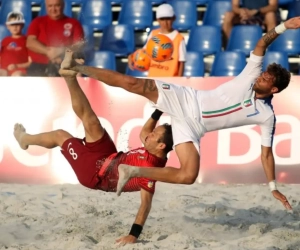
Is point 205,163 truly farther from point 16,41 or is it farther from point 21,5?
point 21,5

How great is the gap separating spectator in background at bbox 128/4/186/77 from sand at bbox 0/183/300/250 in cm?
154

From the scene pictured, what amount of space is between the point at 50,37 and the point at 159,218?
357 cm

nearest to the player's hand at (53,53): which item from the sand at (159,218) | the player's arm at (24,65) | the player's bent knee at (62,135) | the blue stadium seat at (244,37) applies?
the player's arm at (24,65)

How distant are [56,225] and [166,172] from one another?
1609 mm

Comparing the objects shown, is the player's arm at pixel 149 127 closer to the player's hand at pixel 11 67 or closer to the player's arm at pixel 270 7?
the player's hand at pixel 11 67

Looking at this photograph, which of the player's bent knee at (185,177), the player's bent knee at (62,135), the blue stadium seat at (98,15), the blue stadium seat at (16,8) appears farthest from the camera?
the blue stadium seat at (16,8)

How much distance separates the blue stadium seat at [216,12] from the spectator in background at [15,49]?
261 cm

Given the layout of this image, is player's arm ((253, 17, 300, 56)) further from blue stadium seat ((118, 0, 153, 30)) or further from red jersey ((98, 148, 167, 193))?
blue stadium seat ((118, 0, 153, 30))

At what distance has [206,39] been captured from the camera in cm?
1111

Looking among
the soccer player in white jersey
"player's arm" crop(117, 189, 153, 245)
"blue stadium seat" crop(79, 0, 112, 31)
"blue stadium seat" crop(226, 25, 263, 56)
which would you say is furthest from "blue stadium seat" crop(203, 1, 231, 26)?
"player's arm" crop(117, 189, 153, 245)

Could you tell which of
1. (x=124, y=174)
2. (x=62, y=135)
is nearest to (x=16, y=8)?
(x=62, y=135)

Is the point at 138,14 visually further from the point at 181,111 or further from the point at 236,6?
the point at 181,111

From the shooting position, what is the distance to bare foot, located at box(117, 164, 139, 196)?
6.15 metres

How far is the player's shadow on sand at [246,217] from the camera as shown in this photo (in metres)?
7.79
